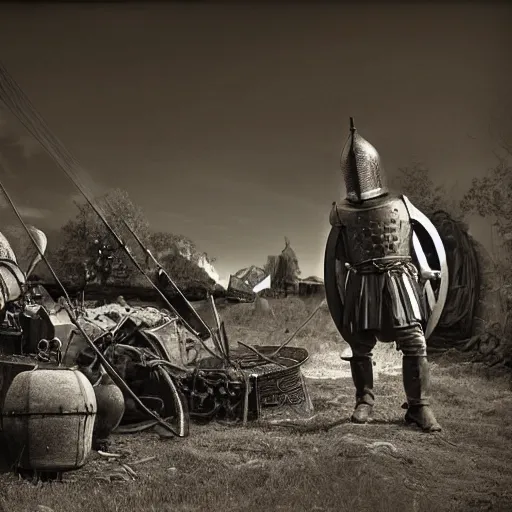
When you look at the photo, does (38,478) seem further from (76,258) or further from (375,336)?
(375,336)

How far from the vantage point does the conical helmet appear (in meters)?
3.80

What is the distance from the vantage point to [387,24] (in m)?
3.94

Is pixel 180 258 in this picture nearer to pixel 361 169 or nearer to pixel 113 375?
pixel 113 375

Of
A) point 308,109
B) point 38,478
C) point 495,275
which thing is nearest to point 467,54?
point 308,109

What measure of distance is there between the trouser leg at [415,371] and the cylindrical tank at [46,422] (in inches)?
62.1

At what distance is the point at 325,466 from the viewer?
329 cm

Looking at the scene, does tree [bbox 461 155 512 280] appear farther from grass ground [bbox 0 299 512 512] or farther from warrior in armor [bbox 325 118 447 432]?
grass ground [bbox 0 299 512 512]

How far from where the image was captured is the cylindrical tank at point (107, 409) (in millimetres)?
3414

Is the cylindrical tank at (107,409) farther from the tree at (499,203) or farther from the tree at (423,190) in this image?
the tree at (499,203)

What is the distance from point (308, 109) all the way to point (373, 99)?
1.16ft

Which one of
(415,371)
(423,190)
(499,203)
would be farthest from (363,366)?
(499,203)

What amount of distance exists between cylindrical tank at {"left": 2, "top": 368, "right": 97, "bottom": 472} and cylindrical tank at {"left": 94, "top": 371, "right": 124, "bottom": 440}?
307mm

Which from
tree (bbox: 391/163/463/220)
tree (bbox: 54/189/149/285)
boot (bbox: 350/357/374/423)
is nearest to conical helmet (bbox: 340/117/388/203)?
tree (bbox: 391/163/463/220)

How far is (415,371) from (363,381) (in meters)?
0.28
